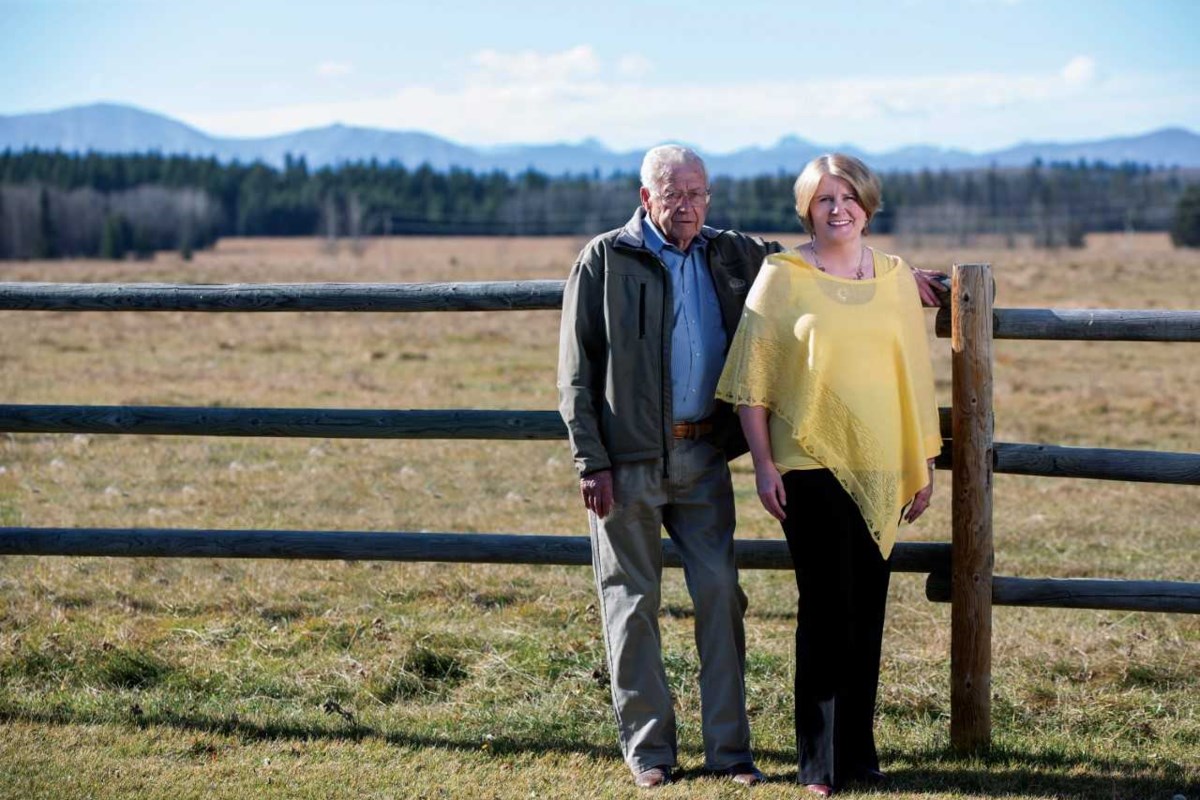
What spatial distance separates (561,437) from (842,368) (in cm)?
147

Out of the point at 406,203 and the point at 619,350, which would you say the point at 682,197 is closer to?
the point at 619,350

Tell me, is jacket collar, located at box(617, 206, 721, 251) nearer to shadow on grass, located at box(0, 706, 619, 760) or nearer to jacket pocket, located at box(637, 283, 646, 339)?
jacket pocket, located at box(637, 283, 646, 339)

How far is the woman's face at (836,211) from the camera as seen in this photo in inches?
173

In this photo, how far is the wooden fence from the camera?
489 centimetres

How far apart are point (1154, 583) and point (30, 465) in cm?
951

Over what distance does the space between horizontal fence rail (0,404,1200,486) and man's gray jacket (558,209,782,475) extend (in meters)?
0.71

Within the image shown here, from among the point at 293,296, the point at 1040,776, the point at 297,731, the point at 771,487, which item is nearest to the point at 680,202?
the point at 771,487

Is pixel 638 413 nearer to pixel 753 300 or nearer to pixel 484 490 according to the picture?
pixel 753 300

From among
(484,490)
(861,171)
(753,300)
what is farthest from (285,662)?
(484,490)

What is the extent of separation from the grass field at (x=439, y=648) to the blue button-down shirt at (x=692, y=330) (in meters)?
1.46

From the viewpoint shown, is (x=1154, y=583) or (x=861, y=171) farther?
(x=1154, y=583)

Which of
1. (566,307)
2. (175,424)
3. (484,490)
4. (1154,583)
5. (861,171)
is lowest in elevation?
(484,490)

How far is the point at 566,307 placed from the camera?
462 cm

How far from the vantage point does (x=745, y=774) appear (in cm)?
476
